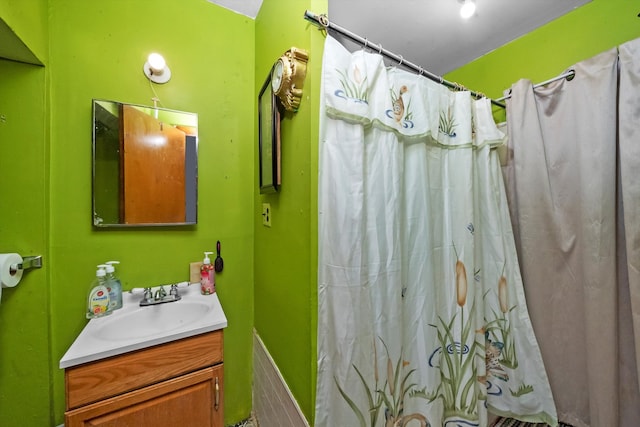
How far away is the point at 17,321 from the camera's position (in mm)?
893

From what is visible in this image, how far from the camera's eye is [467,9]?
1132 millimetres

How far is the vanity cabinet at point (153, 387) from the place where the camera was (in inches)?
27.8

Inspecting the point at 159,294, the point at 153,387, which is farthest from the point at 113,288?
the point at 153,387

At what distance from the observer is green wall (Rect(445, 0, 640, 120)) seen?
103 centimetres

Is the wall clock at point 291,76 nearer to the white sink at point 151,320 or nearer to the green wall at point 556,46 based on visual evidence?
the white sink at point 151,320

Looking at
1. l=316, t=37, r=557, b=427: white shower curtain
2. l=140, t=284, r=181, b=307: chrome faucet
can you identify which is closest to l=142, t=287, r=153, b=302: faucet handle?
l=140, t=284, r=181, b=307: chrome faucet

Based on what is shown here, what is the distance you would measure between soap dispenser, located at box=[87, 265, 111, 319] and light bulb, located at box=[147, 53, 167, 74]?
953 mm

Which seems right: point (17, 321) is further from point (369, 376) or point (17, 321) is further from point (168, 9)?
point (168, 9)

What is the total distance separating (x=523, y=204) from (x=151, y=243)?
1.99 m

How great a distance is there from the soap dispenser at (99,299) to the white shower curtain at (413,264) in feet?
3.09

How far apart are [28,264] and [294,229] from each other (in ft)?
3.44

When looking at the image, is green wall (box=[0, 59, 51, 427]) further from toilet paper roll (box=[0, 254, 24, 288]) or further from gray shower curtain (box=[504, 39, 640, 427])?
gray shower curtain (box=[504, 39, 640, 427])

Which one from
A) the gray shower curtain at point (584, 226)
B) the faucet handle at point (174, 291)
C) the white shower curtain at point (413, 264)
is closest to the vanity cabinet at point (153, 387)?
the faucet handle at point (174, 291)

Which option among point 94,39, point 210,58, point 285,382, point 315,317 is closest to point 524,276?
point 315,317
